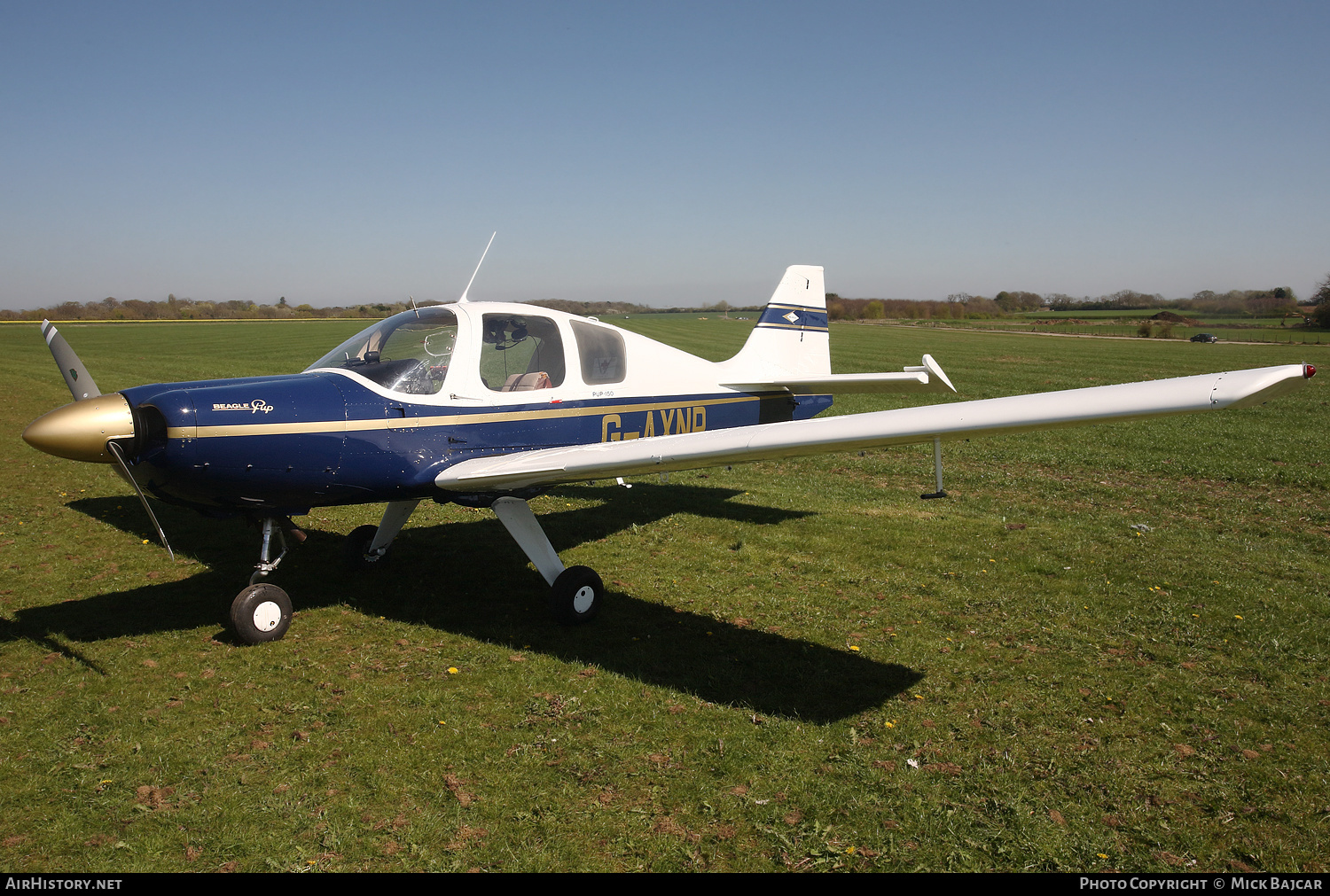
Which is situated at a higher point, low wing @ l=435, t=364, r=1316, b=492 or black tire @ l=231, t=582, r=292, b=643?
low wing @ l=435, t=364, r=1316, b=492

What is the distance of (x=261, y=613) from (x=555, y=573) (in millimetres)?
1971

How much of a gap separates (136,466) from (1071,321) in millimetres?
89648

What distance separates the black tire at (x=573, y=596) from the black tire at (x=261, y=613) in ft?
5.93

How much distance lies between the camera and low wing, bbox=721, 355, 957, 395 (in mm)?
6398

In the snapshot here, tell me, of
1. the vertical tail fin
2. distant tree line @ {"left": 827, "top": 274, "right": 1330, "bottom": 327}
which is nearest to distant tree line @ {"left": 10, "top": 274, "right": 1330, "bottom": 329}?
distant tree line @ {"left": 827, "top": 274, "right": 1330, "bottom": 327}

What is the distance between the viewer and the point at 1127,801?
340 centimetres

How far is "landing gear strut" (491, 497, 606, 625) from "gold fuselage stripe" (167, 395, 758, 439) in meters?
0.64

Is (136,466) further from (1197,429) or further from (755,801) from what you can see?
(1197,429)

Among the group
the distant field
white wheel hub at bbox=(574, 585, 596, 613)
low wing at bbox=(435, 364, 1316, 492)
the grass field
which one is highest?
the distant field

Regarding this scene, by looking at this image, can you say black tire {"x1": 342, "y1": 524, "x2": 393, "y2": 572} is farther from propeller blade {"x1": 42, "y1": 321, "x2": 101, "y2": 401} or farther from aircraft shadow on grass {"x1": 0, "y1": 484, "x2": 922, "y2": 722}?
propeller blade {"x1": 42, "y1": 321, "x2": 101, "y2": 401}

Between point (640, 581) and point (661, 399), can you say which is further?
point (661, 399)

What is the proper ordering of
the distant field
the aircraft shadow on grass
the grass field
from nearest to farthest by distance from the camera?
the grass field
the aircraft shadow on grass
the distant field

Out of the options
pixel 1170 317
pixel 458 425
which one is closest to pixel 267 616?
pixel 458 425
